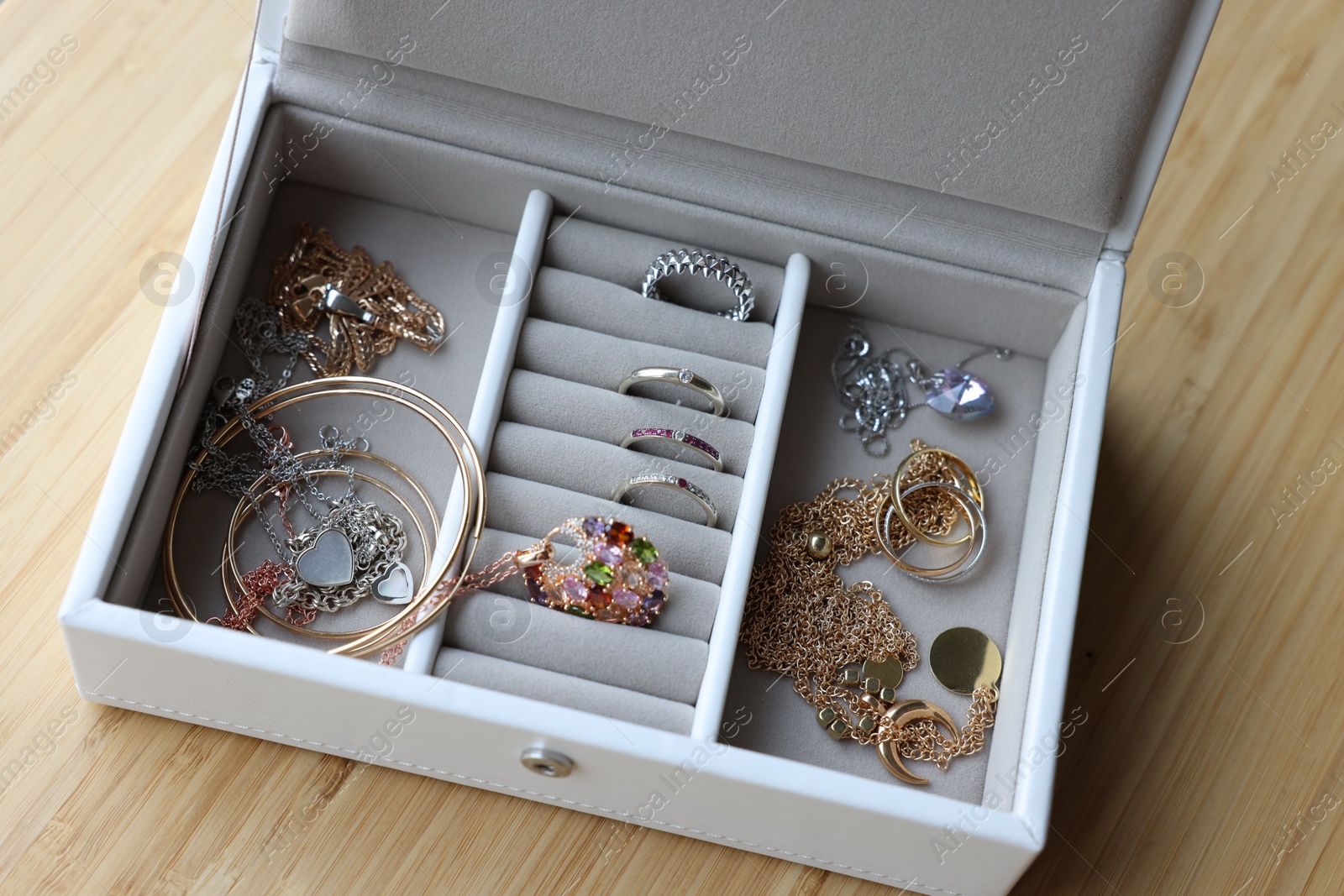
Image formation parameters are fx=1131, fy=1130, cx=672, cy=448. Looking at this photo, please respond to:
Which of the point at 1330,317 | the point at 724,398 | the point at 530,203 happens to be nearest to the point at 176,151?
the point at 530,203

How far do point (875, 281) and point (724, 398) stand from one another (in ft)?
0.98

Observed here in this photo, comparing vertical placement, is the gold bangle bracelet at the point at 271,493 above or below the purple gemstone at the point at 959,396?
below

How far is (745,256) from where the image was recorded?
1.63 m

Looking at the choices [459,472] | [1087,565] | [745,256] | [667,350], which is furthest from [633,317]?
[1087,565]

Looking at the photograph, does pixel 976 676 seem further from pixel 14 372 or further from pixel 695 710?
pixel 14 372

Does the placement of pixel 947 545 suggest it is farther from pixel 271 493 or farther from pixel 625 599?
pixel 271 493

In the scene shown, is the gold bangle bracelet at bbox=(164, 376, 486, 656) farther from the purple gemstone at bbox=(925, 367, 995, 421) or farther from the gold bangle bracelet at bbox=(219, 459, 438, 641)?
the purple gemstone at bbox=(925, 367, 995, 421)

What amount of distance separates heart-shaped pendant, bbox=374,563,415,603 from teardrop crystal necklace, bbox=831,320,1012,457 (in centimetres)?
65

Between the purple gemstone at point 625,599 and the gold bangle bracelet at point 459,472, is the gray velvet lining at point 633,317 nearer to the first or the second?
the gold bangle bracelet at point 459,472

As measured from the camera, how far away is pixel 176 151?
174 centimetres

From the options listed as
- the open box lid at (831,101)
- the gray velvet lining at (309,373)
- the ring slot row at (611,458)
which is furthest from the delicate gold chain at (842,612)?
the gray velvet lining at (309,373)

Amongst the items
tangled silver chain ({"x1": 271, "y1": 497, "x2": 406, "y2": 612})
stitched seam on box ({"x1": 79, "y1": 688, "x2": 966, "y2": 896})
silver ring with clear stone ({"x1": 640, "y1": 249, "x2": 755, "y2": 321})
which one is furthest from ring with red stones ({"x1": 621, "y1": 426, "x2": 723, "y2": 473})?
stitched seam on box ({"x1": 79, "y1": 688, "x2": 966, "y2": 896})

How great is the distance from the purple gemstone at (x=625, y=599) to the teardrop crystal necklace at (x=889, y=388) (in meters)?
0.45

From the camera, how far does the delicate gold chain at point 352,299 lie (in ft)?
5.14
